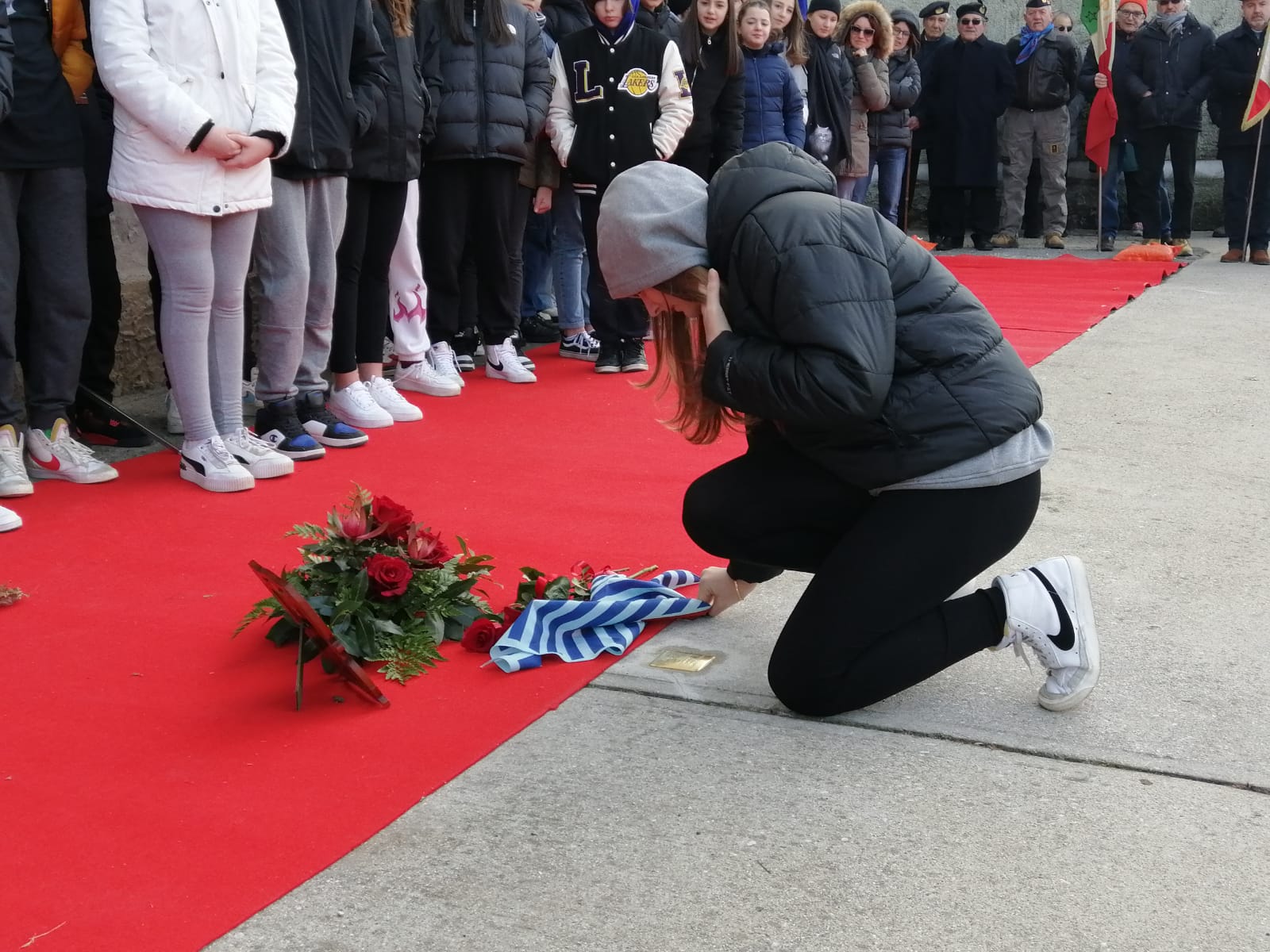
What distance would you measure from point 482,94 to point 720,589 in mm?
3294

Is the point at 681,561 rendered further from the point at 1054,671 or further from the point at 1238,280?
the point at 1238,280

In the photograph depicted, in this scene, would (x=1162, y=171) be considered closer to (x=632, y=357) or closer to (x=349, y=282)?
(x=632, y=357)

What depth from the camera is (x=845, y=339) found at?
2557 mm

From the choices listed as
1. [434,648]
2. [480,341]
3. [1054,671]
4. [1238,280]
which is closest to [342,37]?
[480,341]

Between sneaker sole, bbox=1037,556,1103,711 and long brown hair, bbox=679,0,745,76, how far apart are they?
4672mm

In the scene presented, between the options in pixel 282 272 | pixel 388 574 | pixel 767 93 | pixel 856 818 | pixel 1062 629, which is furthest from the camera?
pixel 767 93

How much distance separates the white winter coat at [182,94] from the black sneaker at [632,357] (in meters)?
2.34

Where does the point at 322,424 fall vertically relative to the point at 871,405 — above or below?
below

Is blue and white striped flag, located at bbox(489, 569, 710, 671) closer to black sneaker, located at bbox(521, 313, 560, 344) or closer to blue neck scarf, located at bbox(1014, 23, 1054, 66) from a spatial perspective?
black sneaker, located at bbox(521, 313, 560, 344)

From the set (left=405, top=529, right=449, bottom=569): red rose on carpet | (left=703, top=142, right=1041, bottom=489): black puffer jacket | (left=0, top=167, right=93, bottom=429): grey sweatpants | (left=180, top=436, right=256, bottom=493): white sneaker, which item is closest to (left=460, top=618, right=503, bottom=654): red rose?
(left=405, top=529, right=449, bottom=569): red rose on carpet

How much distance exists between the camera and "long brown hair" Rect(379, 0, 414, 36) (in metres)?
5.42

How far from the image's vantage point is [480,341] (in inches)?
267

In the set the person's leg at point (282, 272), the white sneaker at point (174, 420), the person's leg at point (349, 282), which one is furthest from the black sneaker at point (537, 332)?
the person's leg at point (282, 272)

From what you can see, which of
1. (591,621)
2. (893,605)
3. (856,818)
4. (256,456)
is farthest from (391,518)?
(256,456)
